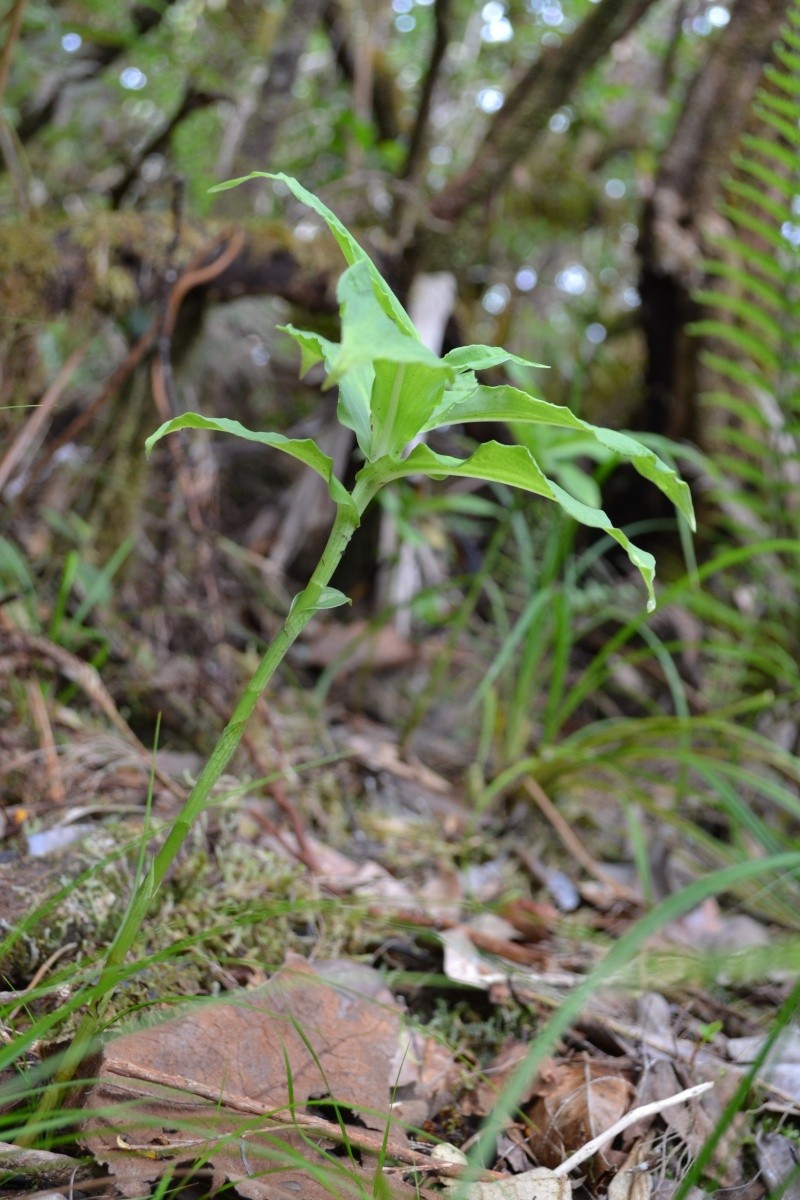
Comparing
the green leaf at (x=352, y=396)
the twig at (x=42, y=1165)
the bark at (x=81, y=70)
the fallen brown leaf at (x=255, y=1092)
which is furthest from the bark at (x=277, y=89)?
the twig at (x=42, y=1165)

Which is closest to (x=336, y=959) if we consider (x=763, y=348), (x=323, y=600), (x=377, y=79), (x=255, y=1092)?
(x=255, y=1092)

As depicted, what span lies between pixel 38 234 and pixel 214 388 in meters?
1.33

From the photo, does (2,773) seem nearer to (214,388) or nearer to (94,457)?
(94,457)

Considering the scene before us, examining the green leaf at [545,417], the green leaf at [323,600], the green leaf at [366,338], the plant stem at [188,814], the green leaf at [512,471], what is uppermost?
the green leaf at [366,338]

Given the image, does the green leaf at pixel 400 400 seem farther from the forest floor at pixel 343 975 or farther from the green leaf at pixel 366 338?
the forest floor at pixel 343 975

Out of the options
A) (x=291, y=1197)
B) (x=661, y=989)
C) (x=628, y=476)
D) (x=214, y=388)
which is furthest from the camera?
(x=214, y=388)

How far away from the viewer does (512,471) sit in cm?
70

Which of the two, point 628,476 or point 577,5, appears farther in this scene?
point 577,5

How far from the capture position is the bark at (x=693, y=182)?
2.84 metres

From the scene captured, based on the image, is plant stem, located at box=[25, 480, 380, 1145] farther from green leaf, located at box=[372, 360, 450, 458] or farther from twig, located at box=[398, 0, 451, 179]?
twig, located at box=[398, 0, 451, 179]

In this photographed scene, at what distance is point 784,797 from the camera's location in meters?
1.53

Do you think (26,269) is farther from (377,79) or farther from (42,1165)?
(377,79)

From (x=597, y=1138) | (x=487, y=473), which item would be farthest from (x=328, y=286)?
(x=597, y=1138)

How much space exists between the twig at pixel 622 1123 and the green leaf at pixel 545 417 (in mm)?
612
